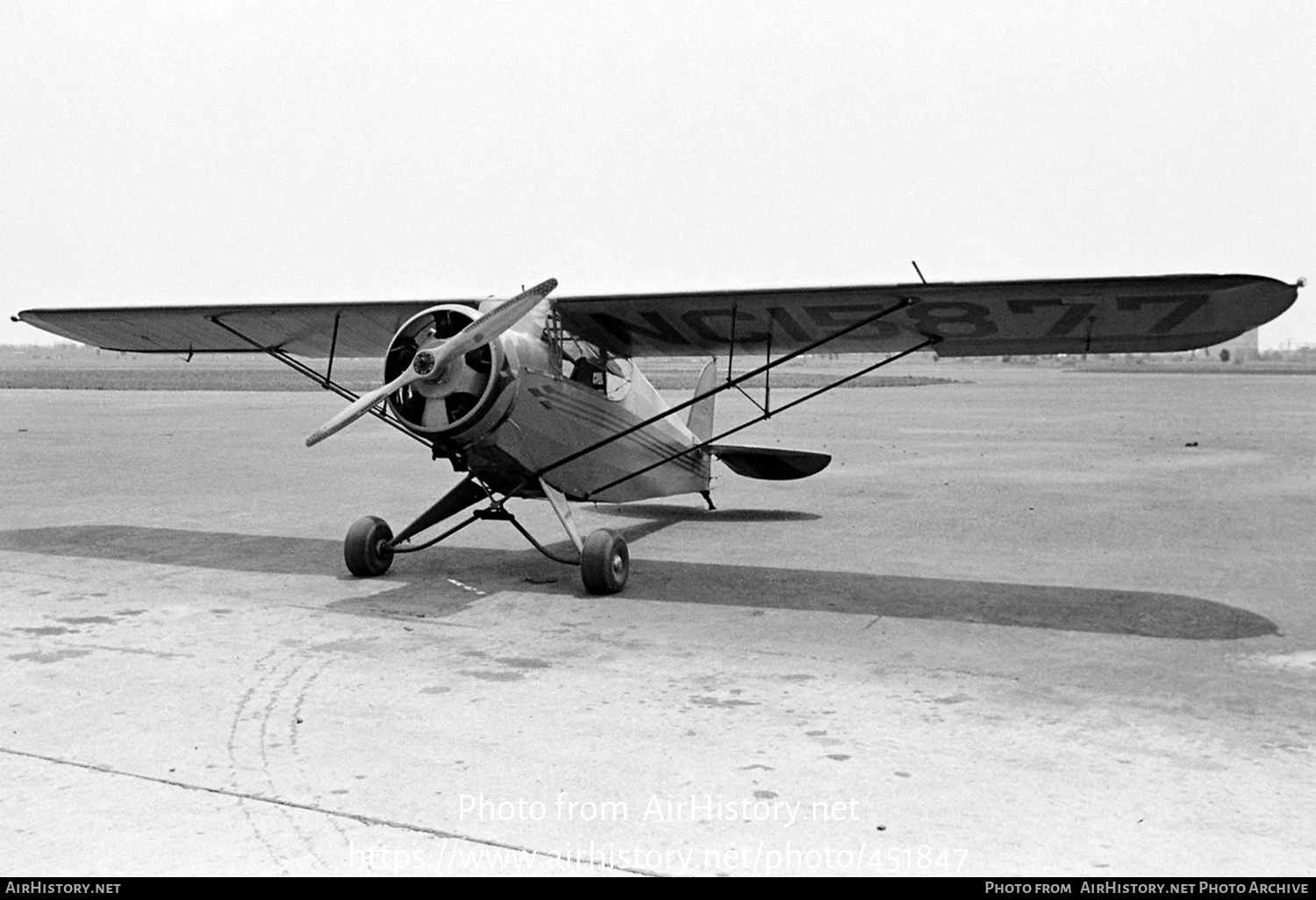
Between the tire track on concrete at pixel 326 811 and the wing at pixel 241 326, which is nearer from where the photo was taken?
the tire track on concrete at pixel 326 811

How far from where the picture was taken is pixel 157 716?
560 centimetres

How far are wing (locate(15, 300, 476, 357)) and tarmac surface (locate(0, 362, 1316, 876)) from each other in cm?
201

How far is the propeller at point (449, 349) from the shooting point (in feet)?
27.9

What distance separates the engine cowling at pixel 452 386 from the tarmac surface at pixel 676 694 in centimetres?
→ 135

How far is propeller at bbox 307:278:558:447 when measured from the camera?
27.9 feet

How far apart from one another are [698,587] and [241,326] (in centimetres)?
592

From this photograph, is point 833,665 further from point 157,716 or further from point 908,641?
point 157,716

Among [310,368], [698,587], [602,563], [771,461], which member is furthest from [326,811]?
[771,461]

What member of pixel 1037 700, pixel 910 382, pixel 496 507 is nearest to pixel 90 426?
pixel 496 507

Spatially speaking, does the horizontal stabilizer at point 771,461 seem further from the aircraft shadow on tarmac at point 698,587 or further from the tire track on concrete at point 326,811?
the tire track on concrete at point 326,811

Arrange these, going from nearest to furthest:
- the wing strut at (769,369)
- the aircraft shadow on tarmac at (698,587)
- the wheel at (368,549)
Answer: the aircraft shadow on tarmac at (698,587) → the wing strut at (769,369) → the wheel at (368,549)

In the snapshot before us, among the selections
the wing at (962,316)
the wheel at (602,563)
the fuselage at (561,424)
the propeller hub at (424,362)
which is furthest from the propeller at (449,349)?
the wheel at (602,563)

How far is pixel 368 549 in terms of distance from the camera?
31.4 feet

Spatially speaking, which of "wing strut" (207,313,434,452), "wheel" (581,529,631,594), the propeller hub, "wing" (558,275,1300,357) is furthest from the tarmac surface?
"wing" (558,275,1300,357)
